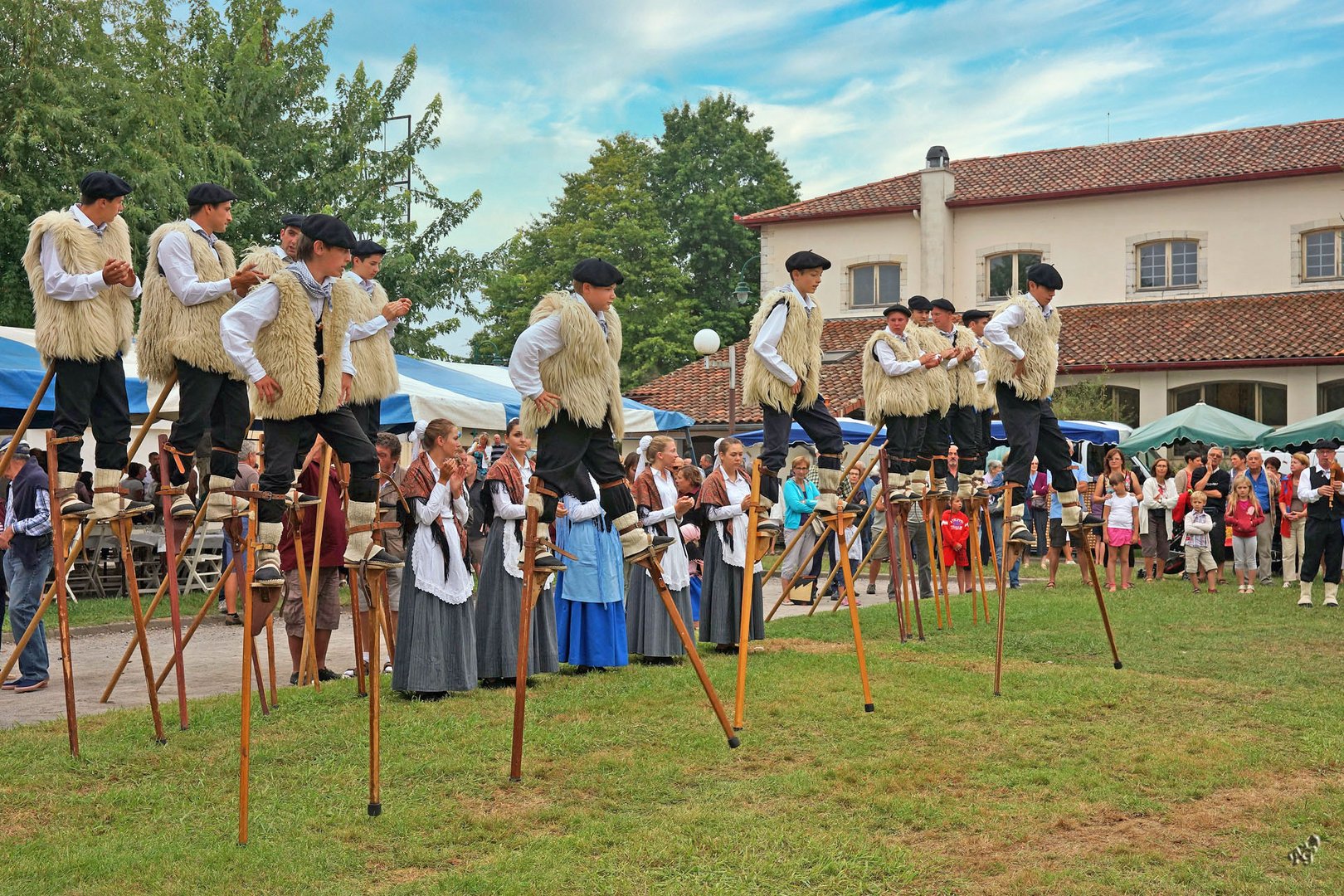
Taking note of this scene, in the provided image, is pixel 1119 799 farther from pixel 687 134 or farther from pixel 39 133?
pixel 687 134

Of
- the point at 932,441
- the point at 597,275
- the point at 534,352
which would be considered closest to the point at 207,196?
the point at 534,352

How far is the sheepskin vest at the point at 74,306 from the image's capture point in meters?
7.11

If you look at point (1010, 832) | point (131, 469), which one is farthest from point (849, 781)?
point (131, 469)

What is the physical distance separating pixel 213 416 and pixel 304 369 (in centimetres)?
134

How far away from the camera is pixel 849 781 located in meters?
6.84

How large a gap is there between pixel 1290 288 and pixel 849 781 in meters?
29.7

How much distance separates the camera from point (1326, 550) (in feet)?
52.2

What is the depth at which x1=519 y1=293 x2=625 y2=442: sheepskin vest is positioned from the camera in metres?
6.87

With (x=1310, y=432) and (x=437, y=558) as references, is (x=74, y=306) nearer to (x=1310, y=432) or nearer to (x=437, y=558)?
(x=437, y=558)

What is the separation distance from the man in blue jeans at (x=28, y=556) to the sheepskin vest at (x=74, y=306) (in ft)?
9.44

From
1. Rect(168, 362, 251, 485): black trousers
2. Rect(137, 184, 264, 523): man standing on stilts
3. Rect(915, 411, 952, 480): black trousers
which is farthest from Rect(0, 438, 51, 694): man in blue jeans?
Rect(915, 411, 952, 480): black trousers

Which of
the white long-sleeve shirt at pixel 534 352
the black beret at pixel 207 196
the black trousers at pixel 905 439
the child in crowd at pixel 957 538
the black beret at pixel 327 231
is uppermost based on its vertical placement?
the black beret at pixel 207 196

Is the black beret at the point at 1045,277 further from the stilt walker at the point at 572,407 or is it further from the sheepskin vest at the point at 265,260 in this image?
the sheepskin vest at the point at 265,260

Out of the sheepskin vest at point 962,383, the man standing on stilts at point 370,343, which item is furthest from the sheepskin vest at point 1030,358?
the man standing on stilts at point 370,343
